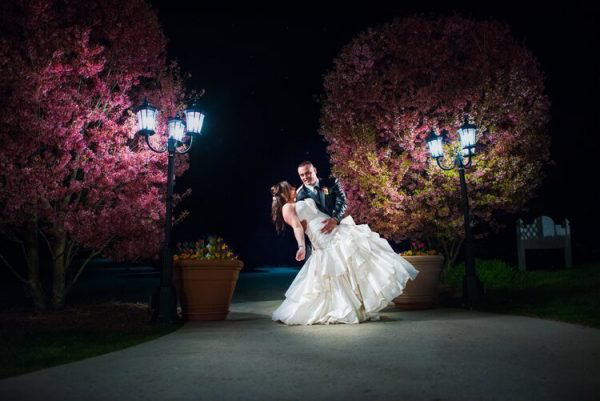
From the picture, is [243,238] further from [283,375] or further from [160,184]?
[283,375]

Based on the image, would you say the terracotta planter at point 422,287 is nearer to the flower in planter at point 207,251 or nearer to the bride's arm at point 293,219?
the bride's arm at point 293,219

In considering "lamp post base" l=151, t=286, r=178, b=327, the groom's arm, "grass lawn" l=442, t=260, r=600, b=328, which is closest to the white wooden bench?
"grass lawn" l=442, t=260, r=600, b=328

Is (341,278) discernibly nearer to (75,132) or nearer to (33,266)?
(75,132)

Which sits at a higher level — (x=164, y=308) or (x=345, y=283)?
(x=345, y=283)

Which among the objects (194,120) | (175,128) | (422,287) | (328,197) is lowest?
(422,287)

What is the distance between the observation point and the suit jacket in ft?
27.2

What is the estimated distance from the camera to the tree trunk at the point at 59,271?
1030cm

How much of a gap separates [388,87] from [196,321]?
9.69 m

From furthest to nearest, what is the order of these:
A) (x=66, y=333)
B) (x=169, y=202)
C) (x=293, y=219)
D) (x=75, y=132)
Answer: (x=75, y=132)
(x=169, y=202)
(x=293, y=219)
(x=66, y=333)

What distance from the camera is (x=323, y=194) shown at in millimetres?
8352

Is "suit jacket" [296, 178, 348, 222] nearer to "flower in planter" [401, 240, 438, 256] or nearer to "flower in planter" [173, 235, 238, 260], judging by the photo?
"flower in planter" [173, 235, 238, 260]

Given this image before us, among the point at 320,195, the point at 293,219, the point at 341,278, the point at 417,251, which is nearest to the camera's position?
the point at 341,278

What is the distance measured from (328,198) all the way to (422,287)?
292 cm


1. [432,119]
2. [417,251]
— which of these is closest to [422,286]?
[417,251]
